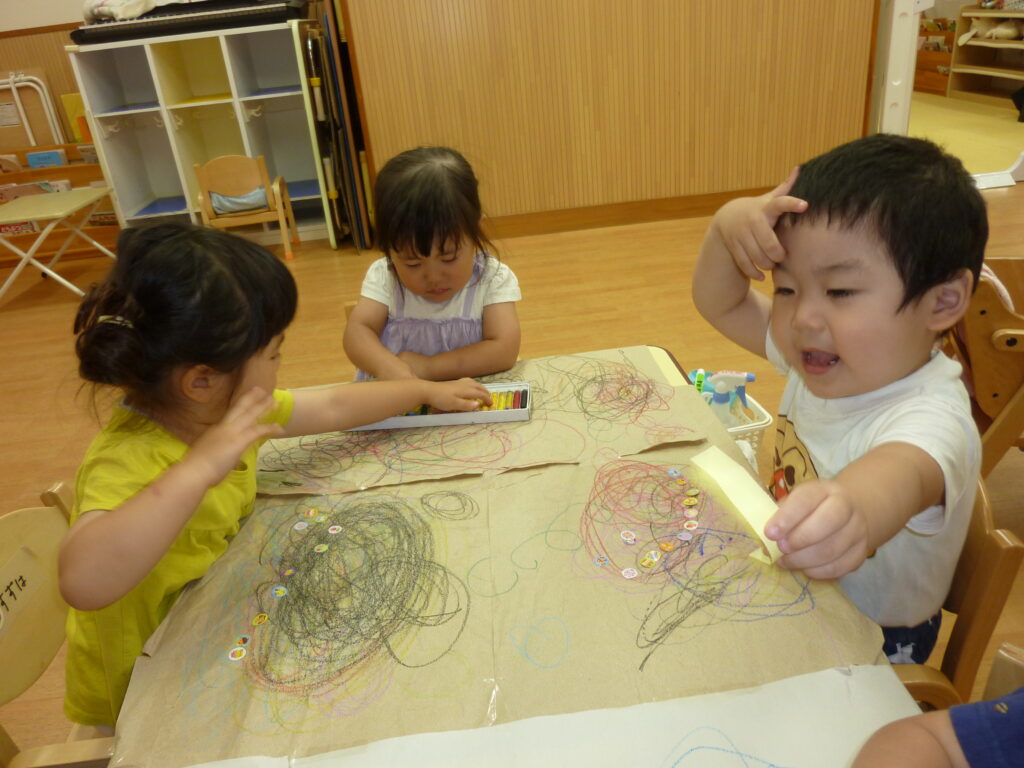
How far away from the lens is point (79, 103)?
3643mm

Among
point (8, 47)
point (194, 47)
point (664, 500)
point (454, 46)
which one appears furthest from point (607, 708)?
point (8, 47)

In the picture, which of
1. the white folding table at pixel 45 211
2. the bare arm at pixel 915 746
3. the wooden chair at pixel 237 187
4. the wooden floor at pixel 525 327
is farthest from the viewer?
the wooden chair at pixel 237 187

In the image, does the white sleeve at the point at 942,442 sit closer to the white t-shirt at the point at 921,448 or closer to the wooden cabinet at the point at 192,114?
the white t-shirt at the point at 921,448

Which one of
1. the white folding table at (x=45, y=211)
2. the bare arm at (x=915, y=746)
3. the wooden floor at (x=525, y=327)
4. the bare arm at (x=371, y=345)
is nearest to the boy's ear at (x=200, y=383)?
the bare arm at (x=371, y=345)

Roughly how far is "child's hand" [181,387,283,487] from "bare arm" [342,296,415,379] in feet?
1.55

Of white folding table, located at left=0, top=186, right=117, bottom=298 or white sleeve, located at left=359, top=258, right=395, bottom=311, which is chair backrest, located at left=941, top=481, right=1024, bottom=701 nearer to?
white sleeve, located at left=359, top=258, right=395, bottom=311

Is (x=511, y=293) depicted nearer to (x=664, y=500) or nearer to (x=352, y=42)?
(x=664, y=500)

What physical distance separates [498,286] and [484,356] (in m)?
0.20

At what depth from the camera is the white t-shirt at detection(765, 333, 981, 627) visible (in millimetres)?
672

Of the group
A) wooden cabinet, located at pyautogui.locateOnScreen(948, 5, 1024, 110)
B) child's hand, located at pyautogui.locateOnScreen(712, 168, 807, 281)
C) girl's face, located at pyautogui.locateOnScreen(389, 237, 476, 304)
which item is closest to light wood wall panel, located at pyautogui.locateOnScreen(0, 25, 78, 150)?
girl's face, located at pyautogui.locateOnScreen(389, 237, 476, 304)

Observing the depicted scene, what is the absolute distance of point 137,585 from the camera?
71cm

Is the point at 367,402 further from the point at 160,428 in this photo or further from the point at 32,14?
the point at 32,14

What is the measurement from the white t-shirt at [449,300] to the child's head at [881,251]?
0.64 m

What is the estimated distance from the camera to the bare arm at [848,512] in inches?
22.8
